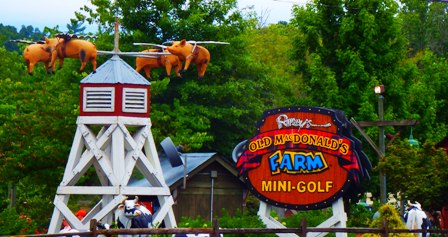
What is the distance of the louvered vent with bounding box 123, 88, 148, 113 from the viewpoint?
2741 centimetres

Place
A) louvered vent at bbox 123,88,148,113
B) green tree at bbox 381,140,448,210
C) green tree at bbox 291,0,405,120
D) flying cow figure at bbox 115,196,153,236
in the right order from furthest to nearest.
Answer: green tree at bbox 291,0,405,120 < green tree at bbox 381,140,448,210 < louvered vent at bbox 123,88,148,113 < flying cow figure at bbox 115,196,153,236

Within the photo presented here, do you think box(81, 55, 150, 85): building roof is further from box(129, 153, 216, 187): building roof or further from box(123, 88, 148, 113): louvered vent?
box(129, 153, 216, 187): building roof

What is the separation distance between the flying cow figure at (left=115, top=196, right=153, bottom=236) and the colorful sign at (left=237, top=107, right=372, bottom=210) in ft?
15.6

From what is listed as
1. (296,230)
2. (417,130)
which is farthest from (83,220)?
(417,130)

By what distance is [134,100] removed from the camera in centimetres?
2755

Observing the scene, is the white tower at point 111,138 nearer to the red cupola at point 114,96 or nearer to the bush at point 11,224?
the red cupola at point 114,96

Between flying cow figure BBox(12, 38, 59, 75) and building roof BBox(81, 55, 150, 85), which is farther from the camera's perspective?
building roof BBox(81, 55, 150, 85)

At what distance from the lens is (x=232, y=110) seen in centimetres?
5091

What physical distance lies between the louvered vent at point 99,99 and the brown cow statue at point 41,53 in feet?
4.68

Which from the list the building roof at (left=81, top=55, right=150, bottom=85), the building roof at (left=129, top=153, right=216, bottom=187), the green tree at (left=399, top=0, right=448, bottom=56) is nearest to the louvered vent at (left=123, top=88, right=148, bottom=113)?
the building roof at (left=81, top=55, right=150, bottom=85)

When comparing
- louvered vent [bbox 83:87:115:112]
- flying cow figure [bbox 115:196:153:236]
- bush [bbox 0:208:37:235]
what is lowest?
flying cow figure [bbox 115:196:153:236]

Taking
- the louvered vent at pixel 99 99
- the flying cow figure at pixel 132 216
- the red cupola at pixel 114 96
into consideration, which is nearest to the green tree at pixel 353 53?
the red cupola at pixel 114 96

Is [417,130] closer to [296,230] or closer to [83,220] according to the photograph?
[83,220]

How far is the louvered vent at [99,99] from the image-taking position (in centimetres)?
2736
